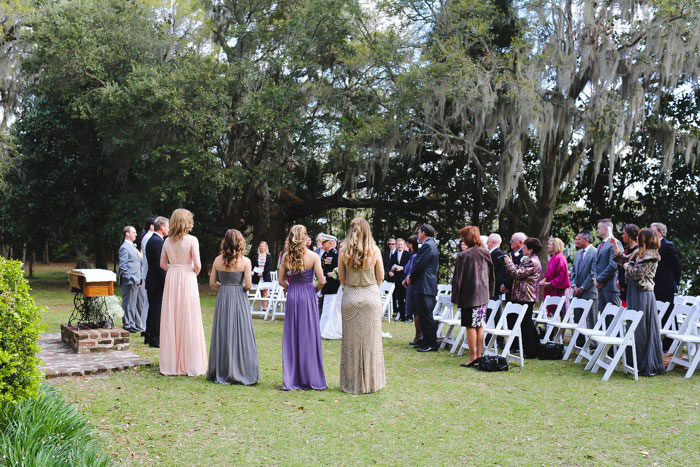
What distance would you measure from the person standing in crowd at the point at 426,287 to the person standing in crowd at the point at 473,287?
3.39 ft

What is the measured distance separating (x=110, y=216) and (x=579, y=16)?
556 inches

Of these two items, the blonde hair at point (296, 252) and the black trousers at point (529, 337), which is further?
the black trousers at point (529, 337)

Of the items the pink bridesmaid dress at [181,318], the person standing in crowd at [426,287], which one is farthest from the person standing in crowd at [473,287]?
the pink bridesmaid dress at [181,318]

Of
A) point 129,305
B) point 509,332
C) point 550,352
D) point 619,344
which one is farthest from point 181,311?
point 619,344

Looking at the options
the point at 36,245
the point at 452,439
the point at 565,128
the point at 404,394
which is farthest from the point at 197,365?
the point at 36,245

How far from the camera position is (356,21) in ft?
53.7

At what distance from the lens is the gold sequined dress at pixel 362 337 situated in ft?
18.5

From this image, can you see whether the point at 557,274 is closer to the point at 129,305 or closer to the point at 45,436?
the point at 129,305

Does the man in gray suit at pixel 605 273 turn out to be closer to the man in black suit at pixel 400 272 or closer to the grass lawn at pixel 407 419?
the grass lawn at pixel 407 419

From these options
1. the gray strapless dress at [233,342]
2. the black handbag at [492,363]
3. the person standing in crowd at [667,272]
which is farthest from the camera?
the person standing in crowd at [667,272]

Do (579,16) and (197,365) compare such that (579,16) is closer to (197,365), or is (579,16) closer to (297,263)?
(297,263)

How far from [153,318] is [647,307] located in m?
6.38

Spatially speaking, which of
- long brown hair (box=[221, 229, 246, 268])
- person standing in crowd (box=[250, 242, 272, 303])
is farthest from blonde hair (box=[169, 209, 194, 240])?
person standing in crowd (box=[250, 242, 272, 303])

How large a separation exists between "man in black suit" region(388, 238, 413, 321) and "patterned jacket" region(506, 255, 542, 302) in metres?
4.94
